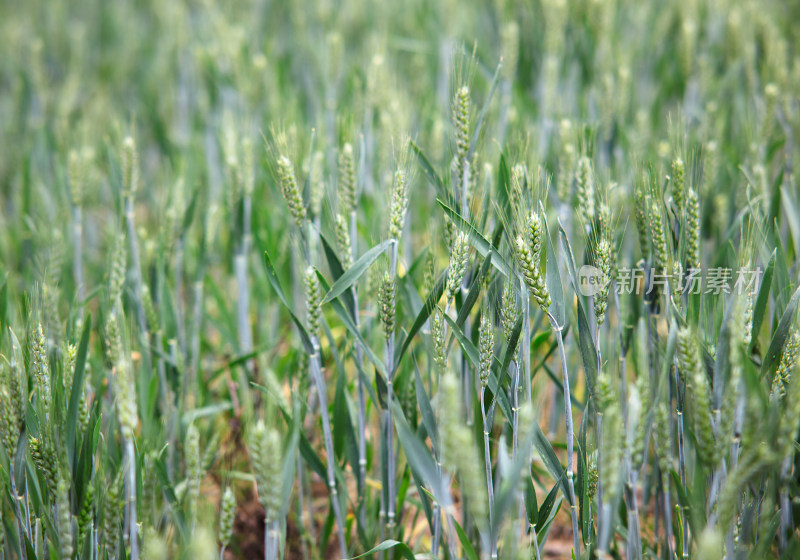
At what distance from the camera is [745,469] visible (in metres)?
0.90

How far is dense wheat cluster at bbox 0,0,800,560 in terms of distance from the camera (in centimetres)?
110

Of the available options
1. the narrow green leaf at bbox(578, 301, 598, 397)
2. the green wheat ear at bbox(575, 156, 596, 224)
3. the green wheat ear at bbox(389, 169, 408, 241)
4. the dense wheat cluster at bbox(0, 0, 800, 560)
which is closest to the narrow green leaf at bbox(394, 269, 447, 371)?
the dense wheat cluster at bbox(0, 0, 800, 560)

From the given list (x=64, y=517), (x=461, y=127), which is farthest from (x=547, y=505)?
(x=64, y=517)

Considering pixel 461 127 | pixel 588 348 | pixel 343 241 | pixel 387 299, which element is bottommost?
pixel 588 348

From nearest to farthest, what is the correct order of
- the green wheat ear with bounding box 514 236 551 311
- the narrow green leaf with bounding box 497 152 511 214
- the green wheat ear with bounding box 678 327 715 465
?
the green wheat ear with bounding box 678 327 715 465 → the green wheat ear with bounding box 514 236 551 311 → the narrow green leaf with bounding box 497 152 511 214

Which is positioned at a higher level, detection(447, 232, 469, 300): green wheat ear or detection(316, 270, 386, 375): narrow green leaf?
detection(447, 232, 469, 300): green wheat ear

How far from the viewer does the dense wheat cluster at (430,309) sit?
1.10 meters

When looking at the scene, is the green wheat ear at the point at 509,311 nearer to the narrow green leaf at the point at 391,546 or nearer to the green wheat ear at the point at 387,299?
the green wheat ear at the point at 387,299

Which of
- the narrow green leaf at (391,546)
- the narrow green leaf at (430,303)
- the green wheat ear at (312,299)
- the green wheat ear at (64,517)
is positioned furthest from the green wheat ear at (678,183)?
the green wheat ear at (64,517)

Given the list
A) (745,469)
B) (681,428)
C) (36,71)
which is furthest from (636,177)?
(36,71)

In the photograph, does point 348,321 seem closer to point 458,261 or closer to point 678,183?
point 458,261

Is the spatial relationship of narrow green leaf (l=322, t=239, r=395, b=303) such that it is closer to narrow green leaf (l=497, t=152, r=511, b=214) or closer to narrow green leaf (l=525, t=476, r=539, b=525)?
narrow green leaf (l=497, t=152, r=511, b=214)

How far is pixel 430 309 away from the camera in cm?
122

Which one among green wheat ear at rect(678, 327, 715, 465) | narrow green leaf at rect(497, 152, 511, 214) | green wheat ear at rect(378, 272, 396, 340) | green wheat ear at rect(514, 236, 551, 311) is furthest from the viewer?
narrow green leaf at rect(497, 152, 511, 214)
